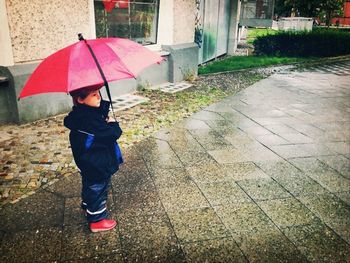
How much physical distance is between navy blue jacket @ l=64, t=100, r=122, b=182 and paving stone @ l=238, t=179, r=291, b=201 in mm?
1674

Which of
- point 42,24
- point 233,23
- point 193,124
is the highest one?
point 233,23

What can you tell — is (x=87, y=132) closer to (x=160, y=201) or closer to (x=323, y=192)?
(x=160, y=201)

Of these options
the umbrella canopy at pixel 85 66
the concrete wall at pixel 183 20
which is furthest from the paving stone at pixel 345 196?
the concrete wall at pixel 183 20

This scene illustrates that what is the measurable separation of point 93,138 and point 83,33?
415 cm

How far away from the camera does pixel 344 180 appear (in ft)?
12.5

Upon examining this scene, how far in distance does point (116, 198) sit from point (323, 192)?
91.9 inches

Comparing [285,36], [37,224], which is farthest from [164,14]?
[285,36]

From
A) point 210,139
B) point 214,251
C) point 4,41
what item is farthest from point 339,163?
point 4,41

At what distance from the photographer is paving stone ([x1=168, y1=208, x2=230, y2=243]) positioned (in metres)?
2.77

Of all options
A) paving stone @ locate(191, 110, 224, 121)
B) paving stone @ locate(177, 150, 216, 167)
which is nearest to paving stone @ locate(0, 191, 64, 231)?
paving stone @ locate(177, 150, 216, 167)

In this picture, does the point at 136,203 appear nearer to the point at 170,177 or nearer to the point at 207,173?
the point at 170,177

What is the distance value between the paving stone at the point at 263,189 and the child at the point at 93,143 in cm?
160

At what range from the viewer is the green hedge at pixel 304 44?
1461 cm

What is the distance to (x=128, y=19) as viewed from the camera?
782 cm
